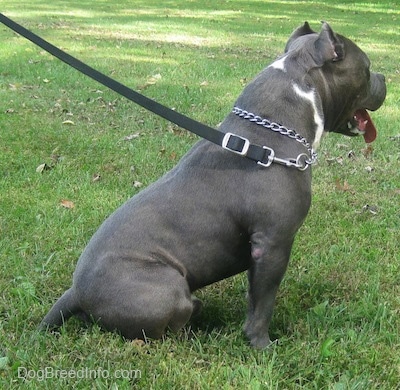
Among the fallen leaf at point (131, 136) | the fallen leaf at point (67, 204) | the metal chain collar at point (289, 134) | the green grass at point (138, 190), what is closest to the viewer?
the green grass at point (138, 190)

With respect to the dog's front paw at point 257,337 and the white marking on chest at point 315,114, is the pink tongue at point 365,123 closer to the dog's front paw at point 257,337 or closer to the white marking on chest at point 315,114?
the white marking on chest at point 315,114

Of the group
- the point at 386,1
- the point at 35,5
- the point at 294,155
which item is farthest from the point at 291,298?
the point at 386,1

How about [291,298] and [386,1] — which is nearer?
[291,298]

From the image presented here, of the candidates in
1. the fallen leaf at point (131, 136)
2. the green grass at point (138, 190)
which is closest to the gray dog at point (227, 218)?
the green grass at point (138, 190)

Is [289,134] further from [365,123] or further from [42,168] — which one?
[42,168]

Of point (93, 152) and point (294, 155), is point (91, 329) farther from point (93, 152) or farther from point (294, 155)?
point (93, 152)

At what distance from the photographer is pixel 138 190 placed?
16.9 feet

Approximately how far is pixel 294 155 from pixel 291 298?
100 cm

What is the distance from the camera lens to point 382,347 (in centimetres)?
297

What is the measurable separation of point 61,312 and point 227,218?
951 millimetres

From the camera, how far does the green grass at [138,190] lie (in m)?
2.80

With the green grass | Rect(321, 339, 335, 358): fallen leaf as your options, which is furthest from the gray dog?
Rect(321, 339, 335, 358): fallen leaf

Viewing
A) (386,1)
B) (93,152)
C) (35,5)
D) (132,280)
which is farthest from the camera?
(386,1)

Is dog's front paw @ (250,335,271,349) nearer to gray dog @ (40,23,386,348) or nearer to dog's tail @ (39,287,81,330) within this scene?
gray dog @ (40,23,386,348)
